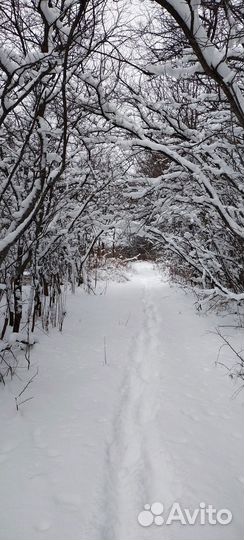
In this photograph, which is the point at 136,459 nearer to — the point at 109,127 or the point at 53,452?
the point at 53,452

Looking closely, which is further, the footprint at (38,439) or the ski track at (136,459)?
the footprint at (38,439)

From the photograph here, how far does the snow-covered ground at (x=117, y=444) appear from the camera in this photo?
195cm

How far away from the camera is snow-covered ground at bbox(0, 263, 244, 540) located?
195 centimetres

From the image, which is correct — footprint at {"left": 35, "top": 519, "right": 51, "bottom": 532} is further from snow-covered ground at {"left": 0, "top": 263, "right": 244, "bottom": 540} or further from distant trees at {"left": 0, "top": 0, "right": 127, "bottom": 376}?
distant trees at {"left": 0, "top": 0, "right": 127, "bottom": 376}

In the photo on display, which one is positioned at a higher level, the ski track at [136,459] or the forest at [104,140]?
the forest at [104,140]

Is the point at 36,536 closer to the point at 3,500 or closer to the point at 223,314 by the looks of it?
the point at 3,500

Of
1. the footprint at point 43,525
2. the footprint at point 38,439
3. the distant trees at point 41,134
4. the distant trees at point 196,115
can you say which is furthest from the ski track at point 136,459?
the distant trees at point 196,115

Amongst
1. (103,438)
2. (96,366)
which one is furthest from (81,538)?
(96,366)
